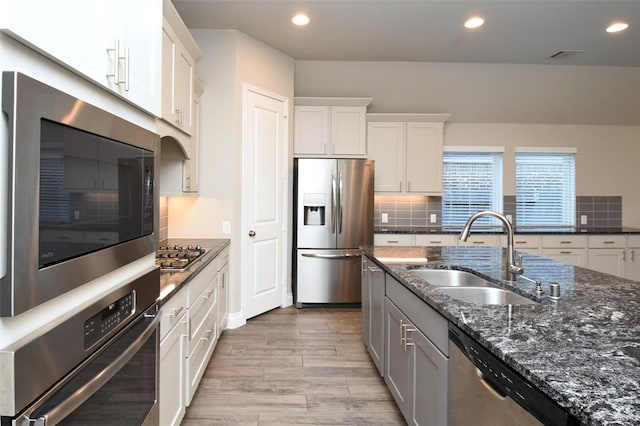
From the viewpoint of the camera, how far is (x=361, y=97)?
500cm

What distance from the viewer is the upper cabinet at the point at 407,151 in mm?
5137

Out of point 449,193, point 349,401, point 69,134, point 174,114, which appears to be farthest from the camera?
point 449,193

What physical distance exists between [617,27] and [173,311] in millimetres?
4536

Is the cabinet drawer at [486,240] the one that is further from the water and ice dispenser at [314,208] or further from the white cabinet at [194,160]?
the white cabinet at [194,160]

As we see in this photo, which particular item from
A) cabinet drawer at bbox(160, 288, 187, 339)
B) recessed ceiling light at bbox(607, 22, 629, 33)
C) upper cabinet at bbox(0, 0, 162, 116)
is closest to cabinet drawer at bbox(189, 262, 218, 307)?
cabinet drawer at bbox(160, 288, 187, 339)

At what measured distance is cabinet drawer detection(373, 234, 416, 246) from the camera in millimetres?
4922

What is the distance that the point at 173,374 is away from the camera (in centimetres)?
186

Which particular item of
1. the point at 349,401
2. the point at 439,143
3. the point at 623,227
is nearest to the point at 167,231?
the point at 349,401

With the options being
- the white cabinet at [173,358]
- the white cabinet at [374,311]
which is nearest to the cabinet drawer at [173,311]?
the white cabinet at [173,358]

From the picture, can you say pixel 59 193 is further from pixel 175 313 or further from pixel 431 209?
pixel 431 209

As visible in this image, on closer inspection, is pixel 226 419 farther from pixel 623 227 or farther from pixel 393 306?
pixel 623 227

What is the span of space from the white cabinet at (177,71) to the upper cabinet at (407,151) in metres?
2.68

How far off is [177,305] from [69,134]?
1.21m

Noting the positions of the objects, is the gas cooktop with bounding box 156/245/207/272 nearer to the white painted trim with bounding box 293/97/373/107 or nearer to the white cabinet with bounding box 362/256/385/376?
the white cabinet with bounding box 362/256/385/376
